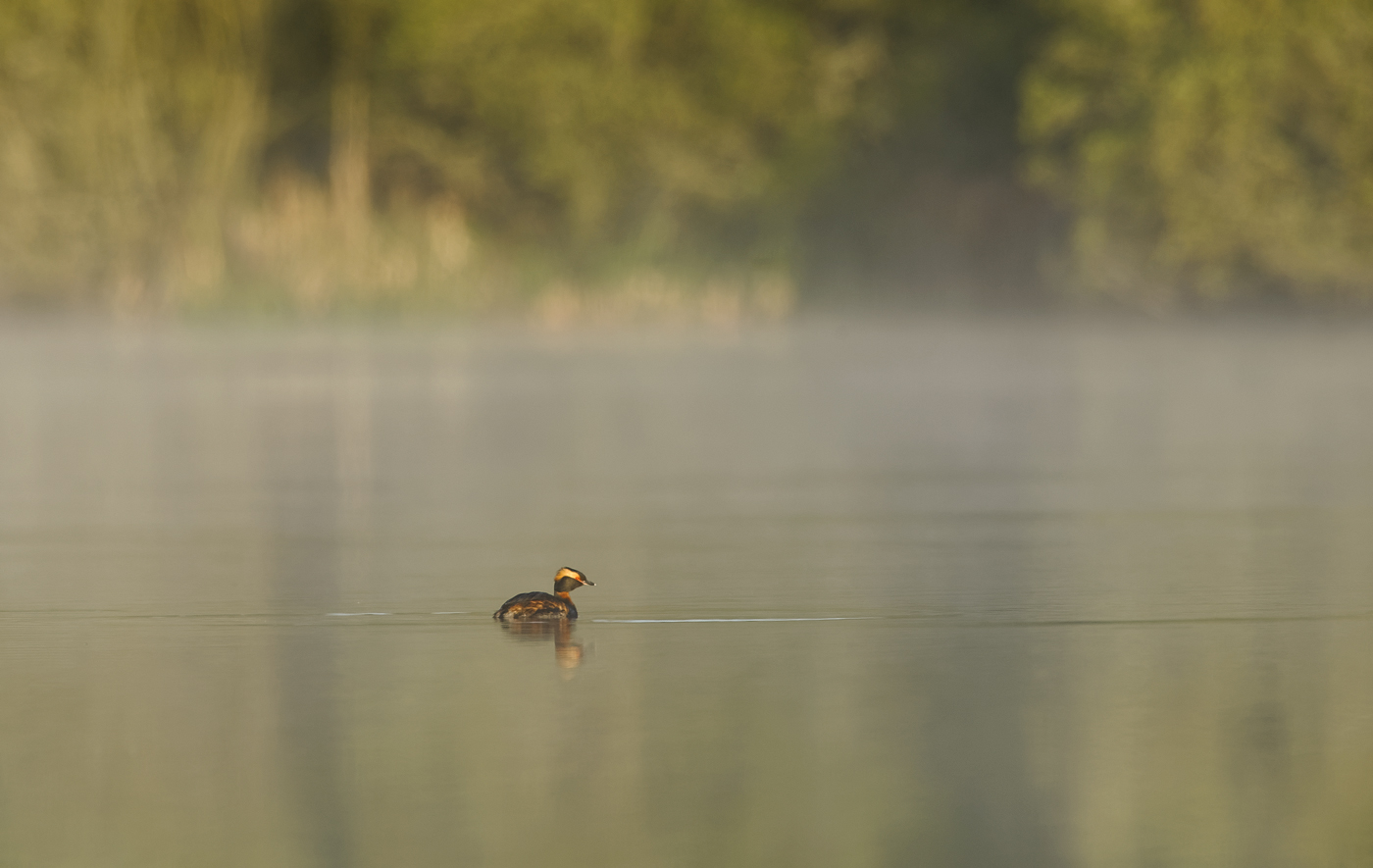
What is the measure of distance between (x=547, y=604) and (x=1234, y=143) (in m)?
18.0

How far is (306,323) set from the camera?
20438 mm

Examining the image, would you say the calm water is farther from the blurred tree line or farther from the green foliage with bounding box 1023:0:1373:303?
the blurred tree line

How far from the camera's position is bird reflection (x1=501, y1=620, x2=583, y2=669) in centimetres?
351

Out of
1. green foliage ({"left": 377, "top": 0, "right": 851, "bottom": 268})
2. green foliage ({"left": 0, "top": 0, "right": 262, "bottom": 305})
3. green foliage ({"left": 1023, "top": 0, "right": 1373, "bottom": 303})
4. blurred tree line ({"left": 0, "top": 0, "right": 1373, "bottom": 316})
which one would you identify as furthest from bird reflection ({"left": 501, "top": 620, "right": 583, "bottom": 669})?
green foliage ({"left": 377, "top": 0, "right": 851, "bottom": 268})

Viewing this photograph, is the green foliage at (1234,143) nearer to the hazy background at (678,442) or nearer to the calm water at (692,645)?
the hazy background at (678,442)

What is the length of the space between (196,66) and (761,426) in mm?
16714

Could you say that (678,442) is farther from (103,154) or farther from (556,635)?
(103,154)

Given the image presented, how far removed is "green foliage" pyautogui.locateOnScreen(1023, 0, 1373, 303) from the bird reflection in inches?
700

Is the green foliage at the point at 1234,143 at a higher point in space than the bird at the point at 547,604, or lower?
higher

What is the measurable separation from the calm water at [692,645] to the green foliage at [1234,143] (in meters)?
12.3

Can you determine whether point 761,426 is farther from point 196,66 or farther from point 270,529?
point 196,66

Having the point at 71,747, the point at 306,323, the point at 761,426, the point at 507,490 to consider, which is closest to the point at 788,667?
the point at 71,747

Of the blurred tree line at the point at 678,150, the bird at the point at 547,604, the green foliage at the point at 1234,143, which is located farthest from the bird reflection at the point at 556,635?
the green foliage at the point at 1234,143

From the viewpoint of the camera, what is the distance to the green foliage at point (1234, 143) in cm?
2058
